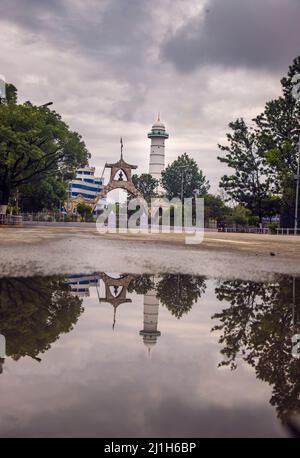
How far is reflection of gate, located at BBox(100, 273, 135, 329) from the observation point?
5.77 m

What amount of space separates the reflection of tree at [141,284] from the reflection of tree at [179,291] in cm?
15

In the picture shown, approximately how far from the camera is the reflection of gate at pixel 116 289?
18.9 ft

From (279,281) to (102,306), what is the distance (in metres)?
3.50

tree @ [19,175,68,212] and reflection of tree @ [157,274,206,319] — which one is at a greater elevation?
tree @ [19,175,68,212]

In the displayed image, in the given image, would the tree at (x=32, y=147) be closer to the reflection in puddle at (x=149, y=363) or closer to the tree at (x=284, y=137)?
the tree at (x=284, y=137)

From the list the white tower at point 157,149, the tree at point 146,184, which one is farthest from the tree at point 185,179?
the white tower at point 157,149

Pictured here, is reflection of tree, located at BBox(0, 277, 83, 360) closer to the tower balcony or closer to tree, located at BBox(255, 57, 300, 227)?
tree, located at BBox(255, 57, 300, 227)

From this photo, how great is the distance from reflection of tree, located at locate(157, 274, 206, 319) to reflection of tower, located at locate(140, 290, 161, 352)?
11 cm

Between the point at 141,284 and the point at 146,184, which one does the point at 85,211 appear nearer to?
the point at 146,184

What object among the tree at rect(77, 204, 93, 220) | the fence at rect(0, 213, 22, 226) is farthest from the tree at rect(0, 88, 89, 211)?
the tree at rect(77, 204, 93, 220)

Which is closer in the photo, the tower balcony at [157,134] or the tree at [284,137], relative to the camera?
the tree at [284,137]

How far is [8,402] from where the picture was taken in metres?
2.40
